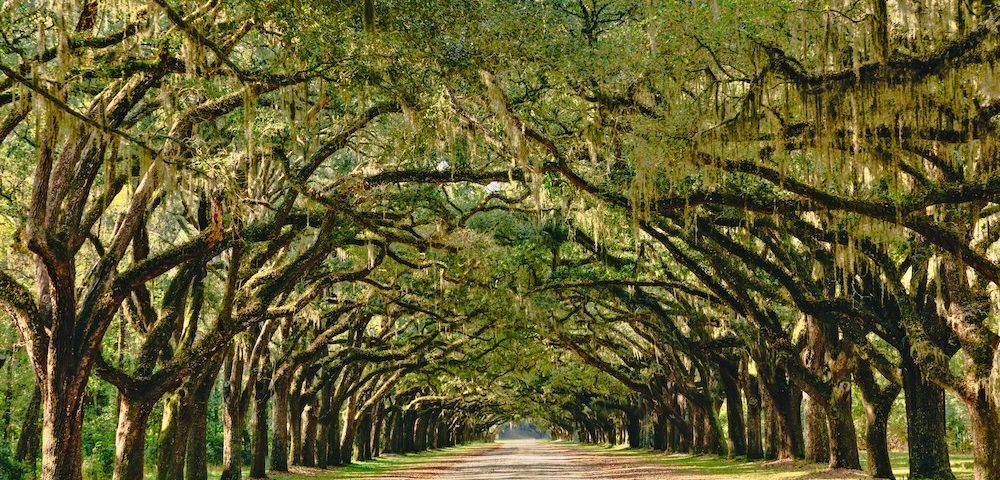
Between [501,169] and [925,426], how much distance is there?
28.4ft

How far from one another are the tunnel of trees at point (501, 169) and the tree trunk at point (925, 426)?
0.17 feet

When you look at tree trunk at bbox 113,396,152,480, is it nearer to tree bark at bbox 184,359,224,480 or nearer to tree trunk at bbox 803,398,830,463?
tree bark at bbox 184,359,224,480

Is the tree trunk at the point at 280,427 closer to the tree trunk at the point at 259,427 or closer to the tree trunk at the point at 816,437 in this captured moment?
the tree trunk at the point at 259,427

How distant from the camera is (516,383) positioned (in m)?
55.9

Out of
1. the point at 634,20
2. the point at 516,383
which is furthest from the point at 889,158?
the point at 516,383

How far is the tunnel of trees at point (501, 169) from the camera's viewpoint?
9961 millimetres

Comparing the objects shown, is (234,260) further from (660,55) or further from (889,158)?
(889,158)

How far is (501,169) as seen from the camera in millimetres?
15266

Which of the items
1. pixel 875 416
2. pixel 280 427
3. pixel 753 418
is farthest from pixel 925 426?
pixel 280 427

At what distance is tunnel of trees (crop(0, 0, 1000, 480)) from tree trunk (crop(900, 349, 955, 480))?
53 millimetres

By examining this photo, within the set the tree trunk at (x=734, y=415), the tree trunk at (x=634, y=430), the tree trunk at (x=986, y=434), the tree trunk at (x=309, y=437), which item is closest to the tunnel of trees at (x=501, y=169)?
the tree trunk at (x=986, y=434)

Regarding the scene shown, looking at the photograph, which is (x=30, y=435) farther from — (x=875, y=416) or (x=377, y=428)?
(x=377, y=428)

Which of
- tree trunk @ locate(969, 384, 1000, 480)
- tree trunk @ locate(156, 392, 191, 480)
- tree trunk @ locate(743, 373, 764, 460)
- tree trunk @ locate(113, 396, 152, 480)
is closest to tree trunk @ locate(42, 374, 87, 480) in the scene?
tree trunk @ locate(113, 396, 152, 480)

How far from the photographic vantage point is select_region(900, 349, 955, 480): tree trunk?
52.6ft
